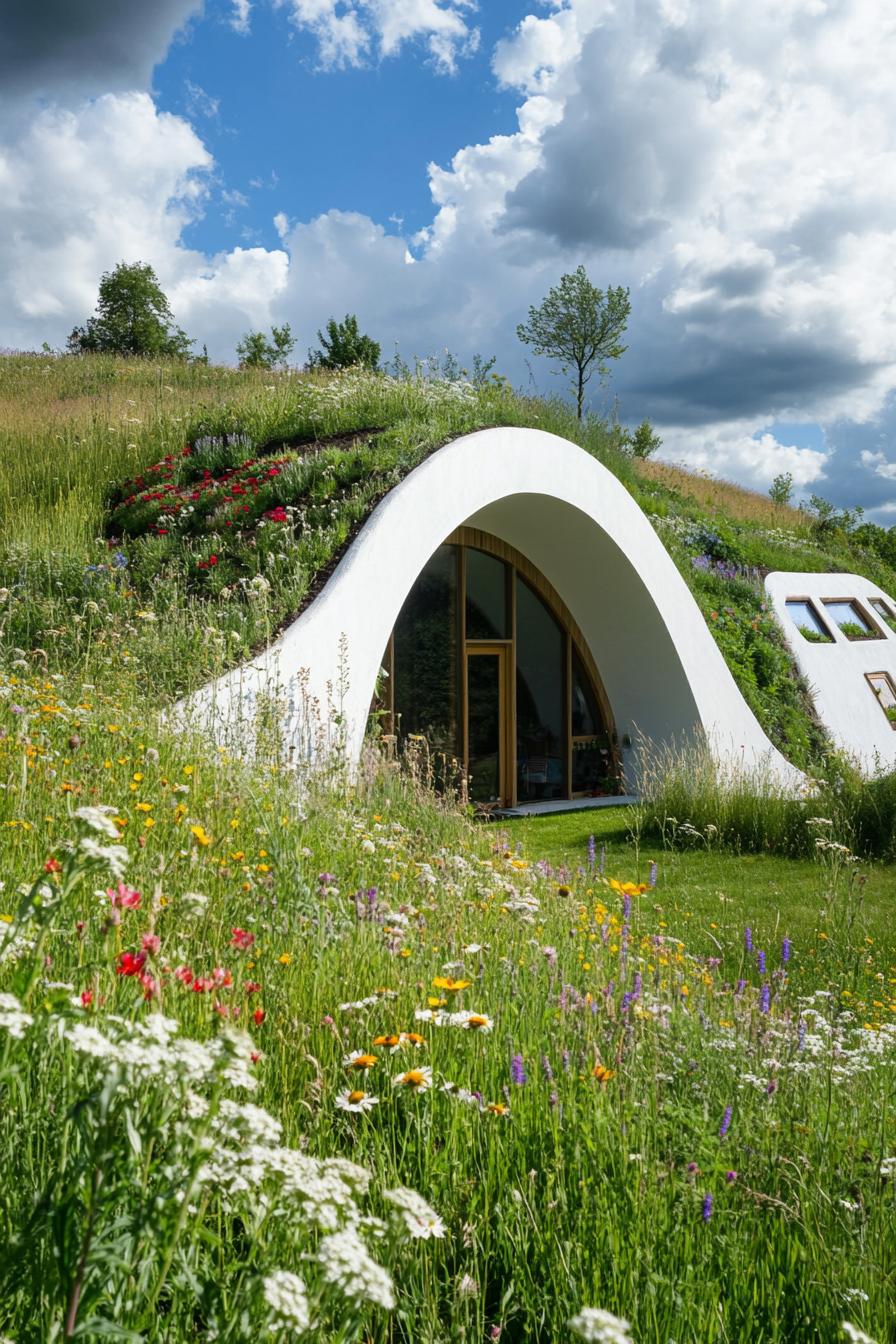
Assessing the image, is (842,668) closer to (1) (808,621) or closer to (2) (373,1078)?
(1) (808,621)

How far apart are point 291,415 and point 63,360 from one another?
53.6 ft

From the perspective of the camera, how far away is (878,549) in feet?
108

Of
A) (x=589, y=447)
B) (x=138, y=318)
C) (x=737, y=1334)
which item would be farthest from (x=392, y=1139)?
(x=138, y=318)

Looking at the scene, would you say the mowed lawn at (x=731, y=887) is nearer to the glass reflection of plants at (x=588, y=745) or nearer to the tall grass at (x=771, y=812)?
the tall grass at (x=771, y=812)

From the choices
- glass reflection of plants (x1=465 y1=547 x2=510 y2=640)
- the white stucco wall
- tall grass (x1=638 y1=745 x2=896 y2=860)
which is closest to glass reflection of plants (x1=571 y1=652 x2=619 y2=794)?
glass reflection of plants (x1=465 y1=547 x2=510 y2=640)

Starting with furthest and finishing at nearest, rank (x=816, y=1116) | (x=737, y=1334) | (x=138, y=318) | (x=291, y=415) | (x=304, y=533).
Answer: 1. (x=138, y=318)
2. (x=291, y=415)
3. (x=304, y=533)
4. (x=816, y=1116)
5. (x=737, y=1334)

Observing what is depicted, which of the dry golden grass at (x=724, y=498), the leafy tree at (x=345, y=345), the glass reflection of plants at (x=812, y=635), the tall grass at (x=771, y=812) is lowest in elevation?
the tall grass at (x=771, y=812)

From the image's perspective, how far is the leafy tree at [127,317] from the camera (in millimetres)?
48938

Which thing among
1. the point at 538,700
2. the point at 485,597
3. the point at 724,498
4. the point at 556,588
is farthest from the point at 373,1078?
the point at 724,498

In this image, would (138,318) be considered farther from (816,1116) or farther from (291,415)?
(816,1116)

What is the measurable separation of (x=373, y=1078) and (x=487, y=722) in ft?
39.0

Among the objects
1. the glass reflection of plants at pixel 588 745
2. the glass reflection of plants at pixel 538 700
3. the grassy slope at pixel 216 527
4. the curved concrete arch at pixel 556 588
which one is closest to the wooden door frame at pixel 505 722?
the glass reflection of plants at pixel 538 700

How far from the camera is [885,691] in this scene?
22219 mm

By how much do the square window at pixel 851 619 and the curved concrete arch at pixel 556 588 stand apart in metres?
6.55
